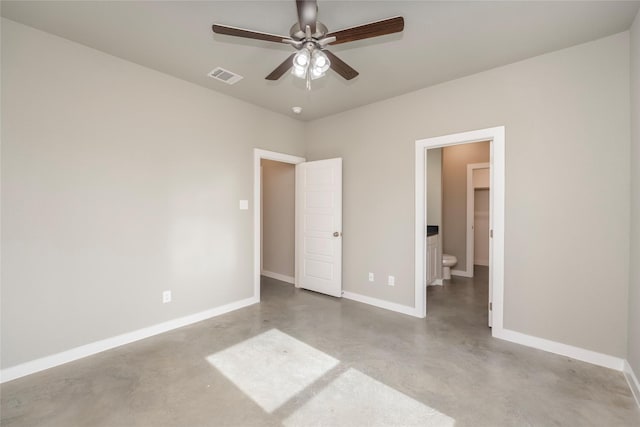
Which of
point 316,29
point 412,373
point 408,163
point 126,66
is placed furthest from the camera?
point 408,163

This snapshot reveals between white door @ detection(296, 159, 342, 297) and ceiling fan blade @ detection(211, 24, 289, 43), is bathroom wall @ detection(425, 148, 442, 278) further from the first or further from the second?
ceiling fan blade @ detection(211, 24, 289, 43)

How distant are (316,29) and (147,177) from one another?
2233 mm

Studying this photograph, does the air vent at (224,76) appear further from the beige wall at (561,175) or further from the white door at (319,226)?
the beige wall at (561,175)

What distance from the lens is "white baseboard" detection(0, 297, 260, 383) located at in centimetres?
220

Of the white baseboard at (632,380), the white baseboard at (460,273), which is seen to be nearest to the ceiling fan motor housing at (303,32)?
the white baseboard at (632,380)

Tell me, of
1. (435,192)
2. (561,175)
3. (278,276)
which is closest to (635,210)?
(561,175)

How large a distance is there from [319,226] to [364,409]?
2716 millimetres

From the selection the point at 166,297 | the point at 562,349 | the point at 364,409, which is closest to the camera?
the point at 364,409

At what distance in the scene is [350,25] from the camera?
2.19 meters

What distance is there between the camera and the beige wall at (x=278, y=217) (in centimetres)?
499

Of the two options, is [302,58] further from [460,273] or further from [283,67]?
[460,273]

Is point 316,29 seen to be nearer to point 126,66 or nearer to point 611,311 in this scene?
point 126,66

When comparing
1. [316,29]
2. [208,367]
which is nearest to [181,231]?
[208,367]

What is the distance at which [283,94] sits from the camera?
139 inches
